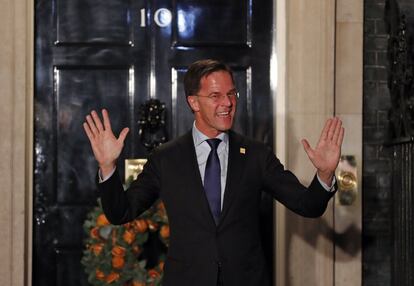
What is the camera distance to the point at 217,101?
3301 mm

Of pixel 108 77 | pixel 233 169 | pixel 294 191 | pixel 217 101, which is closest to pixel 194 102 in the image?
pixel 217 101

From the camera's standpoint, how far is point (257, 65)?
520cm

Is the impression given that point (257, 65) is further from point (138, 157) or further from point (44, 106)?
point (44, 106)

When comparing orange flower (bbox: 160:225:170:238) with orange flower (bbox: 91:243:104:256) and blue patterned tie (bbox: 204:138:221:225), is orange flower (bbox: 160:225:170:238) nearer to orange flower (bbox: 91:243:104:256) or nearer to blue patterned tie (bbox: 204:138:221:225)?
orange flower (bbox: 91:243:104:256)

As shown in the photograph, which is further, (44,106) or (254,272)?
(44,106)

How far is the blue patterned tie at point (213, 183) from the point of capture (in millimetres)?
3271

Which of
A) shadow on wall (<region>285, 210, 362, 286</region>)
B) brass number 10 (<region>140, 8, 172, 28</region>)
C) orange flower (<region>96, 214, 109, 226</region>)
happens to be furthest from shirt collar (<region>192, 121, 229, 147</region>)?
brass number 10 (<region>140, 8, 172, 28</region>)

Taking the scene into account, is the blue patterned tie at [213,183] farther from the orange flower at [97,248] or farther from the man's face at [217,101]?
the orange flower at [97,248]

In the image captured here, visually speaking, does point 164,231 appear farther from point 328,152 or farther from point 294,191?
point 328,152

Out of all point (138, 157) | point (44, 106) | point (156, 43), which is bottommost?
point (138, 157)

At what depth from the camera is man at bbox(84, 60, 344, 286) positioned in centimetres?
319

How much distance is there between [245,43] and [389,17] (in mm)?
958

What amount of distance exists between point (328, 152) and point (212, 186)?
512mm

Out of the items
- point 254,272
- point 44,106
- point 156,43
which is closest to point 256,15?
point 156,43
